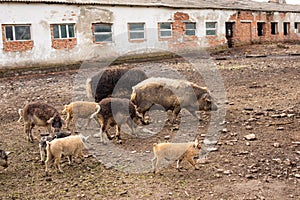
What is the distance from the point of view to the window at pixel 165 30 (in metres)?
22.8

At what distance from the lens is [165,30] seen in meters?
23.0

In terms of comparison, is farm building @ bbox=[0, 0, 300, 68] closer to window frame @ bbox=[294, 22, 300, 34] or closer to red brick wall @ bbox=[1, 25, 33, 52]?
red brick wall @ bbox=[1, 25, 33, 52]

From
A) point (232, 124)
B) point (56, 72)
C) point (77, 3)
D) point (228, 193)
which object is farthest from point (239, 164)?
point (77, 3)

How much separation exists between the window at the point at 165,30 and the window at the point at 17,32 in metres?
8.33

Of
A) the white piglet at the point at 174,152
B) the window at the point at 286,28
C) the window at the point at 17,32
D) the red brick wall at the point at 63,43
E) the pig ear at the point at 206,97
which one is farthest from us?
the window at the point at 286,28

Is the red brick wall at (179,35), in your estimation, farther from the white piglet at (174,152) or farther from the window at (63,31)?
the white piglet at (174,152)

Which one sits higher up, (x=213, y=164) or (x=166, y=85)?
(x=166, y=85)

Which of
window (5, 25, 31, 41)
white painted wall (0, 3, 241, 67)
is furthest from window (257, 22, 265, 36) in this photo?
window (5, 25, 31, 41)

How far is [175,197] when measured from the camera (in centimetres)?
471

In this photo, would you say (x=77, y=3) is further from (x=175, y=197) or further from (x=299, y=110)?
(x=175, y=197)

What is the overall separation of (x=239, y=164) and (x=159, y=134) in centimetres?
221

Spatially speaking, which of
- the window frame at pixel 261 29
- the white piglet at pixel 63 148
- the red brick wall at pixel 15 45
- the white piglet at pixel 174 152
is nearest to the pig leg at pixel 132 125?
the white piglet at pixel 63 148

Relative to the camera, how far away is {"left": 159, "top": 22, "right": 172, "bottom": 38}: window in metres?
22.8

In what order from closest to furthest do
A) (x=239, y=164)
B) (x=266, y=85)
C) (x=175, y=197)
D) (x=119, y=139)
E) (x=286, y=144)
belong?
(x=175, y=197) → (x=239, y=164) → (x=286, y=144) → (x=119, y=139) → (x=266, y=85)
